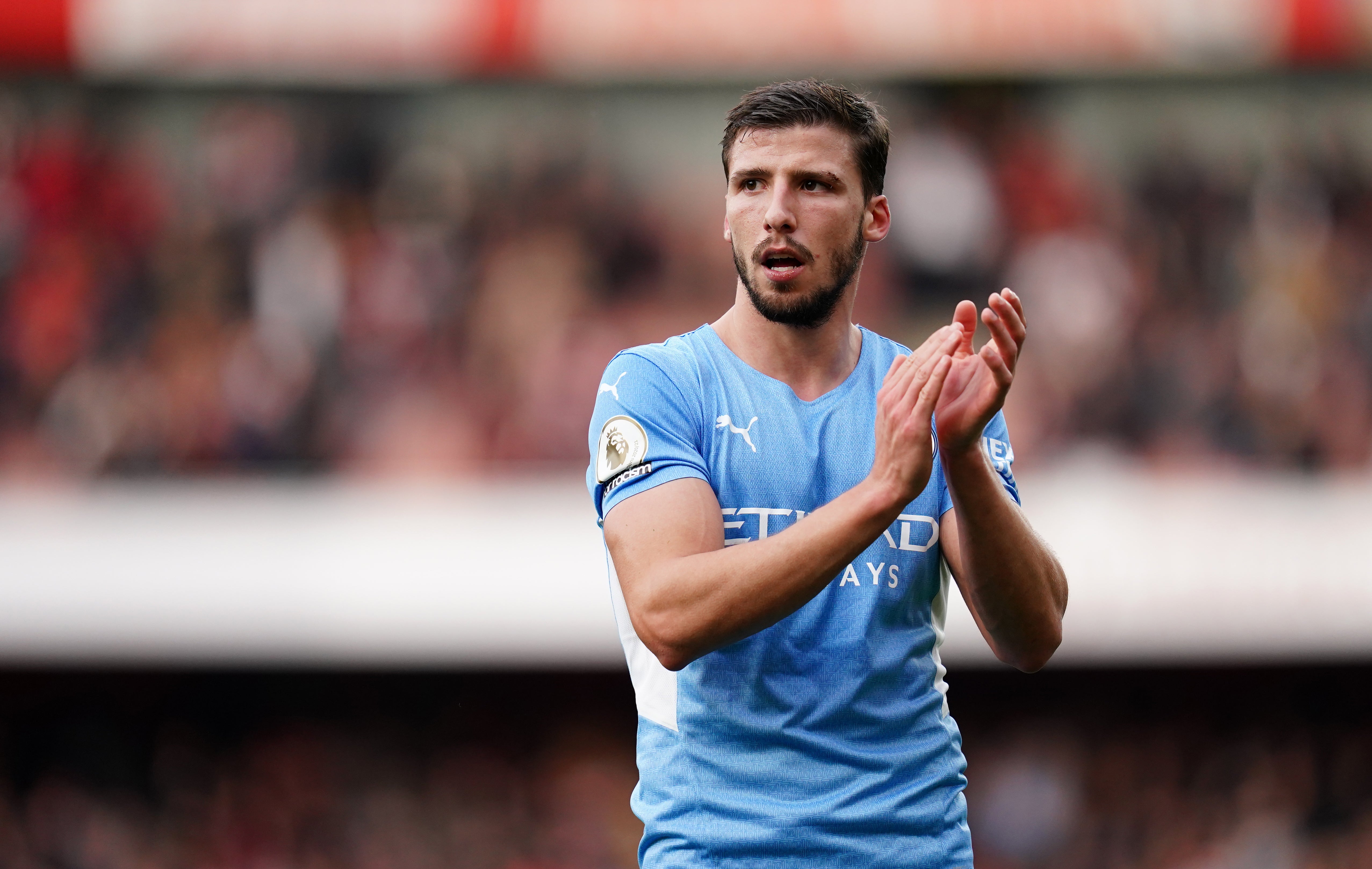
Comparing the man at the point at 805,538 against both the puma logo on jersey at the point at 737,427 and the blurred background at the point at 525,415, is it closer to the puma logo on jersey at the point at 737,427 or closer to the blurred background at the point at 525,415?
the puma logo on jersey at the point at 737,427

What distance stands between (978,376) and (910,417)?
0.23m

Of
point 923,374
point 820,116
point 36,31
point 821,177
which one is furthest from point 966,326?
point 36,31

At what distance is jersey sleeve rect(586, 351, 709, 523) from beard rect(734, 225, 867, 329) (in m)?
0.23

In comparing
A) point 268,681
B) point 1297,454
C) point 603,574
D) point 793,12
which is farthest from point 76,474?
point 1297,454

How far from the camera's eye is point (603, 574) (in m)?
8.38

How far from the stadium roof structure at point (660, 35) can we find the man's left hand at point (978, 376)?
336 inches

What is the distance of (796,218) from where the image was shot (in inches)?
111

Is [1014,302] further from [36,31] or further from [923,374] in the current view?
[36,31]

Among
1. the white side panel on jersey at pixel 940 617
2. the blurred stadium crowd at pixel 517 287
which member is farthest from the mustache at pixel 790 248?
the blurred stadium crowd at pixel 517 287

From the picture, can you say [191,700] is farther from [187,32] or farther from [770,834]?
[770,834]

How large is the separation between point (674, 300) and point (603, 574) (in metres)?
2.62

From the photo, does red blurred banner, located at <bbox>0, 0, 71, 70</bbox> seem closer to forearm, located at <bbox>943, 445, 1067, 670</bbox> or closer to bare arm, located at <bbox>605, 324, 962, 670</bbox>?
bare arm, located at <bbox>605, 324, 962, 670</bbox>

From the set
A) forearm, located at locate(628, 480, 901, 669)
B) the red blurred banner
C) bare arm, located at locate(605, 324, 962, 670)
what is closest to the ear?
bare arm, located at locate(605, 324, 962, 670)

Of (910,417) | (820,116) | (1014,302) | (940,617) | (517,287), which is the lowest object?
(940,617)
